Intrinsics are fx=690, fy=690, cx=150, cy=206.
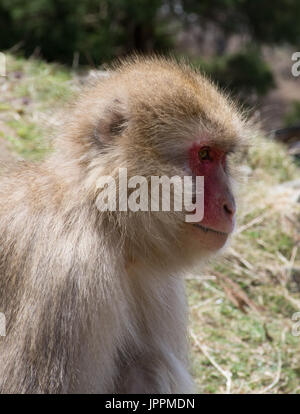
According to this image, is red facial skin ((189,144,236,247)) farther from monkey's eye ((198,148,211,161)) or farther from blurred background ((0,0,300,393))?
blurred background ((0,0,300,393))

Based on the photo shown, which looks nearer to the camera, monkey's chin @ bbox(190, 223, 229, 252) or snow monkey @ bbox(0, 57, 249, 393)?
snow monkey @ bbox(0, 57, 249, 393)

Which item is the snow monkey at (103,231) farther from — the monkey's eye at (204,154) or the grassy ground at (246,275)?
the grassy ground at (246,275)

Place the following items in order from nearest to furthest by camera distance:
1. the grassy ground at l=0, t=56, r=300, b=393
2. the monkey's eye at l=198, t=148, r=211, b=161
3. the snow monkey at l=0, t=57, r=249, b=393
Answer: the snow monkey at l=0, t=57, r=249, b=393 → the monkey's eye at l=198, t=148, r=211, b=161 → the grassy ground at l=0, t=56, r=300, b=393

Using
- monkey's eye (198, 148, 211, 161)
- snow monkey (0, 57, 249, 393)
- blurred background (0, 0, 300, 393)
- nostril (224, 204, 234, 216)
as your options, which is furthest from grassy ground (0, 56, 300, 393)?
nostril (224, 204, 234, 216)

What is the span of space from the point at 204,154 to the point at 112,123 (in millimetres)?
396

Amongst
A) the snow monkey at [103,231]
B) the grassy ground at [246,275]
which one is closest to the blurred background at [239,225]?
the grassy ground at [246,275]

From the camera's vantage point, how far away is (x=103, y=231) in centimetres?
269

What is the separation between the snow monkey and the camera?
2590 mm

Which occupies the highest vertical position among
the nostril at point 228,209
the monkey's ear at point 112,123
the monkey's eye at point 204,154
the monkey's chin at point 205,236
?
the monkey's ear at point 112,123

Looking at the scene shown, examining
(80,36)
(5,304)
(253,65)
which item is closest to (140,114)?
(5,304)

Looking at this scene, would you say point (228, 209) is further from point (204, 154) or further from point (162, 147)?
point (162, 147)

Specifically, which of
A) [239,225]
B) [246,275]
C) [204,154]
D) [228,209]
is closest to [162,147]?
[204,154]

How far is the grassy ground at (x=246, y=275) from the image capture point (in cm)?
416

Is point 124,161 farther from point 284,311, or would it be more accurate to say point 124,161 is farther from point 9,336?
point 284,311
